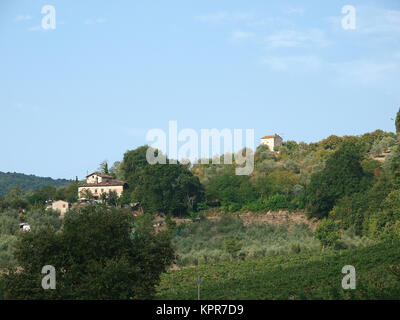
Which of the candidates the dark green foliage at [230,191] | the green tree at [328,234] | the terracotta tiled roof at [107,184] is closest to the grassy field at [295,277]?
the green tree at [328,234]

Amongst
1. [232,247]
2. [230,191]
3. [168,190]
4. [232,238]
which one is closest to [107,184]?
[168,190]

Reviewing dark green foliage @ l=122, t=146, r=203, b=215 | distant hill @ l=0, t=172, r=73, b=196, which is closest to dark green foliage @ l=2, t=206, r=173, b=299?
dark green foliage @ l=122, t=146, r=203, b=215

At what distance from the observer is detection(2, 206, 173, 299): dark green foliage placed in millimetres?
25797

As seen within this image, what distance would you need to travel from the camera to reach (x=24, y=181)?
504ft

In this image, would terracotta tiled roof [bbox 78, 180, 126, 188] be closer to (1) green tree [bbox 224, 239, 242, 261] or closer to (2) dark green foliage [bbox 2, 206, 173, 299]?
(1) green tree [bbox 224, 239, 242, 261]

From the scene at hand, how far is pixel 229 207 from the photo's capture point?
2502 inches

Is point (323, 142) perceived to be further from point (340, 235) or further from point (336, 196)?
point (340, 235)

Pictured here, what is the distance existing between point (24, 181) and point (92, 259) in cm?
13187

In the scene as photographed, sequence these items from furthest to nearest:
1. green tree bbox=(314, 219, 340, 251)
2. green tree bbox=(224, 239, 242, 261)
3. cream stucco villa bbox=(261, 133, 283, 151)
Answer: cream stucco villa bbox=(261, 133, 283, 151) < green tree bbox=(224, 239, 242, 261) < green tree bbox=(314, 219, 340, 251)

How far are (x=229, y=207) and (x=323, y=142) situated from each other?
25379 millimetres

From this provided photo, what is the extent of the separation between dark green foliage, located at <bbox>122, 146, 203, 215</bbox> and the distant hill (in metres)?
75.9

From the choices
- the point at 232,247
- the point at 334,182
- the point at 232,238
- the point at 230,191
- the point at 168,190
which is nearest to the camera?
the point at 232,247

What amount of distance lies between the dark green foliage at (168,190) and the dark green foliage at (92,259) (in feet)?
111

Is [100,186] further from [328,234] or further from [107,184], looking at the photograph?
[328,234]
